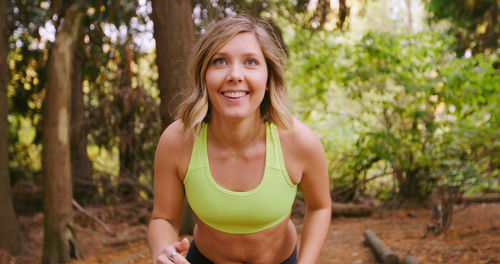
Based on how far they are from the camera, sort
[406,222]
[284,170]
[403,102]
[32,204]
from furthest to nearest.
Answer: [32,204] < [403,102] < [406,222] < [284,170]

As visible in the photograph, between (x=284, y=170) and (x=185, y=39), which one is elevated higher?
(x=185, y=39)

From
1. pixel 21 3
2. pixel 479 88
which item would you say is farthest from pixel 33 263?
pixel 479 88

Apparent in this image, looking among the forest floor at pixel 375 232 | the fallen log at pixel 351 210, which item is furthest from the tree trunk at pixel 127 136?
the fallen log at pixel 351 210

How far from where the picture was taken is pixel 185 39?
15.3 ft

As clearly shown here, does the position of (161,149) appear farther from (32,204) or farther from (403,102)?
(32,204)

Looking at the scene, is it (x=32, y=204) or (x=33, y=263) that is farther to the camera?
(x=32, y=204)

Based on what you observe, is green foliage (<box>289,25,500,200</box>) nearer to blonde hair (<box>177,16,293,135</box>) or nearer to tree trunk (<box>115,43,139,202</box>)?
tree trunk (<box>115,43,139,202</box>)

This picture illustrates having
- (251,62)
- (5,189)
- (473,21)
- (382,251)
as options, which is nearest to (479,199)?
(382,251)

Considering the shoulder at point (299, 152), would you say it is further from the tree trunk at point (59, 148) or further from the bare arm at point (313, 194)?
the tree trunk at point (59, 148)

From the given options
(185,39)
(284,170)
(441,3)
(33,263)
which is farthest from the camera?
(441,3)

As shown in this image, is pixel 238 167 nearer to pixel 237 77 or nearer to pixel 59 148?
pixel 237 77

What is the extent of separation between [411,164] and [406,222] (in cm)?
109

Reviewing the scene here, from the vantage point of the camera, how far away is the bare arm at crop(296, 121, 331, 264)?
6.66 feet

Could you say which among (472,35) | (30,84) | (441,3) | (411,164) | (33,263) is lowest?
(33,263)
